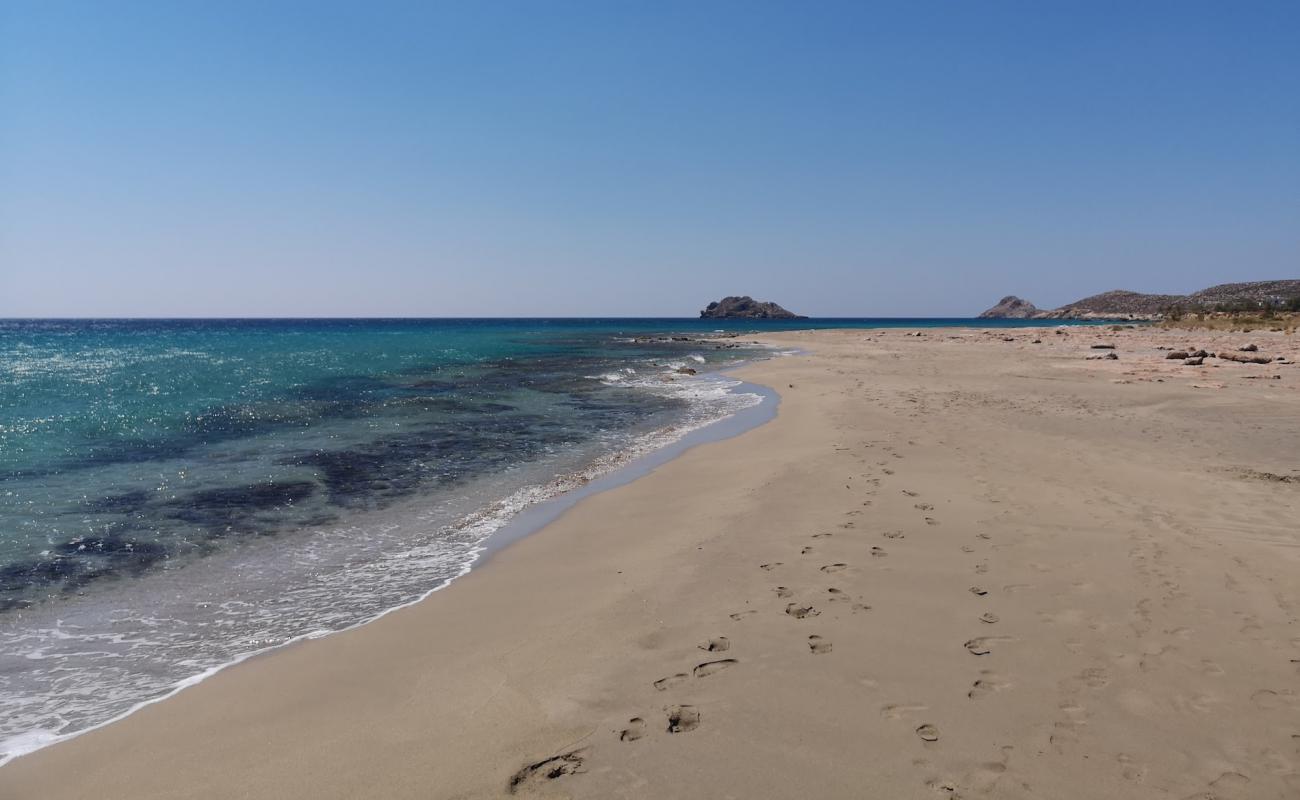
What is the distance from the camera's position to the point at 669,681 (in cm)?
450

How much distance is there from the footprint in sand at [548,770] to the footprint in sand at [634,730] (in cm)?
28

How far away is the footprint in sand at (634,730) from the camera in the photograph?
12.7 feet

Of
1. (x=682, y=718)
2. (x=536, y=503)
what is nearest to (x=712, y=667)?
(x=682, y=718)

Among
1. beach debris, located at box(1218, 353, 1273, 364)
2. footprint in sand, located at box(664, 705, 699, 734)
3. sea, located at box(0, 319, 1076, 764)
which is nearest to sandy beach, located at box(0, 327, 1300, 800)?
footprint in sand, located at box(664, 705, 699, 734)

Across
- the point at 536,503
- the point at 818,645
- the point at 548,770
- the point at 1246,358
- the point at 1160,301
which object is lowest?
the point at 536,503

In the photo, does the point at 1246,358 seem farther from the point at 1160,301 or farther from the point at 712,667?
the point at 1160,301

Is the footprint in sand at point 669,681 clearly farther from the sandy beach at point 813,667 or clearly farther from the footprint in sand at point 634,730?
the footprint in sand at point 634,730

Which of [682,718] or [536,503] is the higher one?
[682,718]

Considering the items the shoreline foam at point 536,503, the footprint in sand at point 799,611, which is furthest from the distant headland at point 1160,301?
the footprint in sand at point 799,611

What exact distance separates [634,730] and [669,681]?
603 millimetres

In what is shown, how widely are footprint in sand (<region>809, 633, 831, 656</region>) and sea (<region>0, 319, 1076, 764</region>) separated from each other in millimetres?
4089

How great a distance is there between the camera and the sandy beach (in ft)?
11.7

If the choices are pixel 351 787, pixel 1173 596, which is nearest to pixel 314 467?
pixel 351 787

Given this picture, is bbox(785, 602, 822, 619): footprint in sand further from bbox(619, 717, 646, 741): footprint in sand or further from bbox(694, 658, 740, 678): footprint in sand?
bbox(619, 717, 646, 741): footprint in sand
